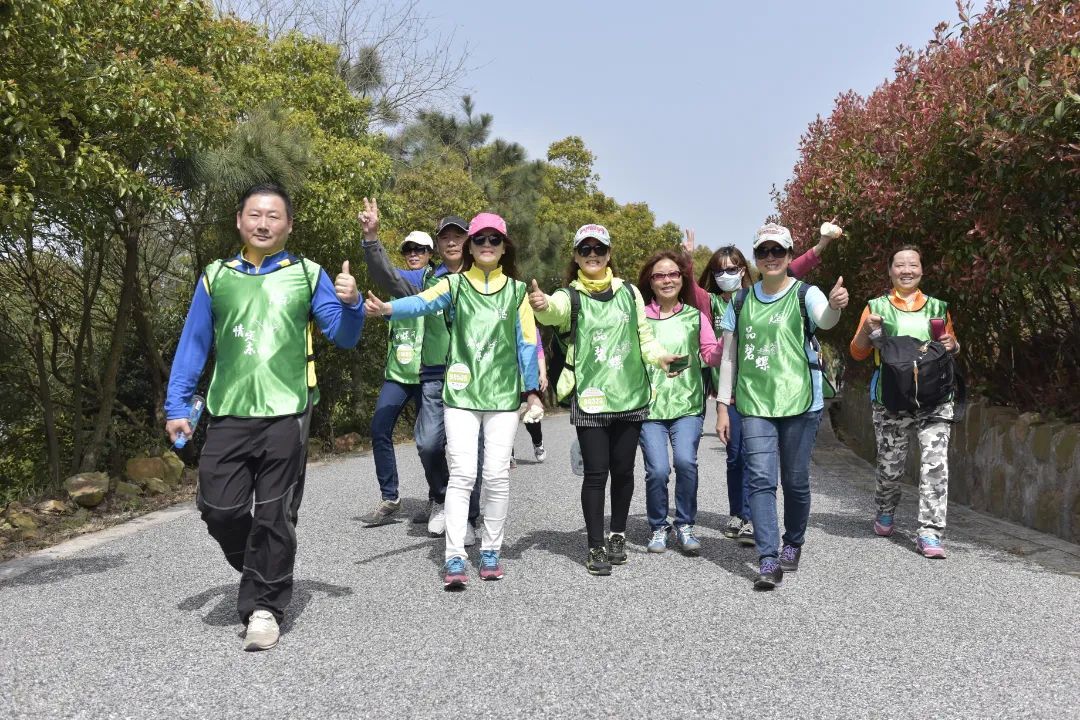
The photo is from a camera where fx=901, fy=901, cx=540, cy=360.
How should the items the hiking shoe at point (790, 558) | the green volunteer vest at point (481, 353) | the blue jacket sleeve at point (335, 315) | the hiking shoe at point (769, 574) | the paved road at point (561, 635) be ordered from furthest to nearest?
the hiking shoe at point (790, 558)
the green volunteer vest at point (481, 353)
the hiking shoe at point (769, 574)
the blue jacket sleeve at point (335, 315)
the paved road at point (561, 635)

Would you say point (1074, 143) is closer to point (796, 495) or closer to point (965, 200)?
point (965, 200)

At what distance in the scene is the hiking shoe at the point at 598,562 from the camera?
4781 mm

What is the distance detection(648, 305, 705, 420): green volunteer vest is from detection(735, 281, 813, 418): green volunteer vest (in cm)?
58

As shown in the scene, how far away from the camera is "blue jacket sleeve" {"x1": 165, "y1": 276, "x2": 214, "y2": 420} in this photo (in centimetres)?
377

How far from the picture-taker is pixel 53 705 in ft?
10.0

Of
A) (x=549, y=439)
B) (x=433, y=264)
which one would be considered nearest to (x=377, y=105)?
(x=549, y=439)

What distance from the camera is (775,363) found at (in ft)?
15.6

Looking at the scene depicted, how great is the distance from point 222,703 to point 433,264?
12.3 feet

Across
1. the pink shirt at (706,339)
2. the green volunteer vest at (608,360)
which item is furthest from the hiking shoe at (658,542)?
the pink shirt at (706,339)

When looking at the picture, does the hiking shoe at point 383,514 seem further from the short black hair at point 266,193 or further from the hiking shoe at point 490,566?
the short black hair at point 266,193

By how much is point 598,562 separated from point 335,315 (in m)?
1.97

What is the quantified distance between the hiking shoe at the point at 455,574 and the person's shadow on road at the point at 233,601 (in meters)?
0.50

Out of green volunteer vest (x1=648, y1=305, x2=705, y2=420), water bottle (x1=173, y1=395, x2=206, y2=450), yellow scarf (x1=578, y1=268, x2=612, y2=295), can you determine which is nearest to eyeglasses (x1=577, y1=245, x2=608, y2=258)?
yellow scarf (x1=578, y1=268, x2=612, y2=295)

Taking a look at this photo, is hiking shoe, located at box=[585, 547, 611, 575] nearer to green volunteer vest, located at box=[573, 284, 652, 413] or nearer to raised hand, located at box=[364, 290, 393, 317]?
green volunteer vest, located at box=[573, 284, 652, 413]
